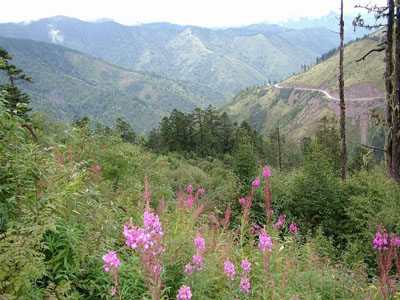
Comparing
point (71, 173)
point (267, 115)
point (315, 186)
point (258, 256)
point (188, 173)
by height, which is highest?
point (71, 173)

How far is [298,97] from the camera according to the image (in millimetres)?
174750

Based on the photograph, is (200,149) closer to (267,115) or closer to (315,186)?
(315,186)

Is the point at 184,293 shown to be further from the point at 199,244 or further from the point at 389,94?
the point at 389,94

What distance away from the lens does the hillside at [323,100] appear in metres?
132

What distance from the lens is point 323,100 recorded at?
152375 millimetres

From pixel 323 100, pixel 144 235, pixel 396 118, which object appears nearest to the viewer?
pixel 144 235

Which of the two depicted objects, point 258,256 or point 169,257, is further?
point 258,256

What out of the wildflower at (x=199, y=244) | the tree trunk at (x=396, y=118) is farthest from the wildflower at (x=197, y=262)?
the tree trunk at (x=396, y=118)

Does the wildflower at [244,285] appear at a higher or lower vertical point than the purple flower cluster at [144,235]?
lower

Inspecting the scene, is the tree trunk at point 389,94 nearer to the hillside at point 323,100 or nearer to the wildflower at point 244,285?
the wildflower at point 244,285

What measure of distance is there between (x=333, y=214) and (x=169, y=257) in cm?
866

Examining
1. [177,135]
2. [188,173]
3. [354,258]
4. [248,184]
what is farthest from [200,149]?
[354,258]

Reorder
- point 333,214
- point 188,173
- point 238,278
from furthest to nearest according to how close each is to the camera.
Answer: point 188,173
point 333,214
point 238,278

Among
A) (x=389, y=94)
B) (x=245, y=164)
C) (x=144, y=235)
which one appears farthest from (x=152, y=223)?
(x=389, y=94)
